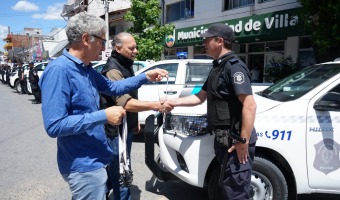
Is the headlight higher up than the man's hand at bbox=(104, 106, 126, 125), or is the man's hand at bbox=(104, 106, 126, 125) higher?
the man's hand at bbox=(104, 106, 126, 125)

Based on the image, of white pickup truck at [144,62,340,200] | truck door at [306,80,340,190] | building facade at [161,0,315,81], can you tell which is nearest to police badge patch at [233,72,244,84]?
white pickup truck at [144,62,340,200]

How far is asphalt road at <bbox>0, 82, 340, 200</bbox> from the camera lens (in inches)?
173

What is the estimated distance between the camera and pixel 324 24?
8.85 meters

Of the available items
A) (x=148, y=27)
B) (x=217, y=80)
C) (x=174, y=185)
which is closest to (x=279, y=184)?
(x=217, y=80)

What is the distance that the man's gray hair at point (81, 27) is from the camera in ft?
6.82

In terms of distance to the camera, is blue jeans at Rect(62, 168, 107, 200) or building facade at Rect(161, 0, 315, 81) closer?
blue jeans at Rect(62, 168, 107, 200)

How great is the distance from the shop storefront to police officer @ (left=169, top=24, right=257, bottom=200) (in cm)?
732

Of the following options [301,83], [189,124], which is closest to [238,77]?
[189,124]

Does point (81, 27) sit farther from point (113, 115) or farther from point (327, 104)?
point (327, 104)

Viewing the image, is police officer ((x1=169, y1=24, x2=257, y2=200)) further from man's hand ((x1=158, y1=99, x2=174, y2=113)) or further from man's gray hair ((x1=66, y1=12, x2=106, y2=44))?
man's gray hair ((x1=66, y1=12, x2=106, y2=44))

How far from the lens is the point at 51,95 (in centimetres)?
196

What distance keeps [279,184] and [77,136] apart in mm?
2204

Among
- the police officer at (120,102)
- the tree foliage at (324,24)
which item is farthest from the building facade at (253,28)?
the police officer at (120,102)

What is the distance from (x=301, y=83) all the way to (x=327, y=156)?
931mm
